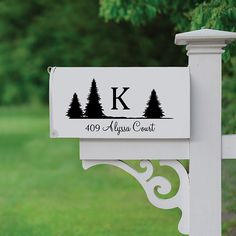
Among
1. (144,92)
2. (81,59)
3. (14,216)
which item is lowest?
(14,216)

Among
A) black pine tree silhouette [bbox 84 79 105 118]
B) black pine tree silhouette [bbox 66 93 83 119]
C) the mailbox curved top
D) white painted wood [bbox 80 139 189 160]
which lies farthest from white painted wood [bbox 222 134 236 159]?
black pine tree silhouette [bbox 66 93 83 119]

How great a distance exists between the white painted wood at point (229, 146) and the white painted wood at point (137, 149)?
0.18 m

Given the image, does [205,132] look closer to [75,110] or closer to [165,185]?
[165,185]

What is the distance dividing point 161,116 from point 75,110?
0.41 metres

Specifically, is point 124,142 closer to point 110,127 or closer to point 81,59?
point 110,127

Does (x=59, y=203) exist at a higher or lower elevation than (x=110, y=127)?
lower

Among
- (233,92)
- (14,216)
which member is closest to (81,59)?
(233,92)

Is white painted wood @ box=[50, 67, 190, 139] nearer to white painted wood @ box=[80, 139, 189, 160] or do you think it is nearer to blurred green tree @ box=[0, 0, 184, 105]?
white painted wood @ box=[80, 139, 189, 160]

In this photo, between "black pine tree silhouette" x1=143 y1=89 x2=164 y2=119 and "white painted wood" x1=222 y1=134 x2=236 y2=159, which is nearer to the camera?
"black pine tree silhouette" x1=143 y1=89 x2=164 y2=119

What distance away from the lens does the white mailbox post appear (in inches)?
167

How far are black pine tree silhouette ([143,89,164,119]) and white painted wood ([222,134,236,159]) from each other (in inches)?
13.5

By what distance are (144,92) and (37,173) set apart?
23.9ft

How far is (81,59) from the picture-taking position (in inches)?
914

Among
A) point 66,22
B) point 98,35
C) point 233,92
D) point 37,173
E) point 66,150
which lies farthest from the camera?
point 66,22
